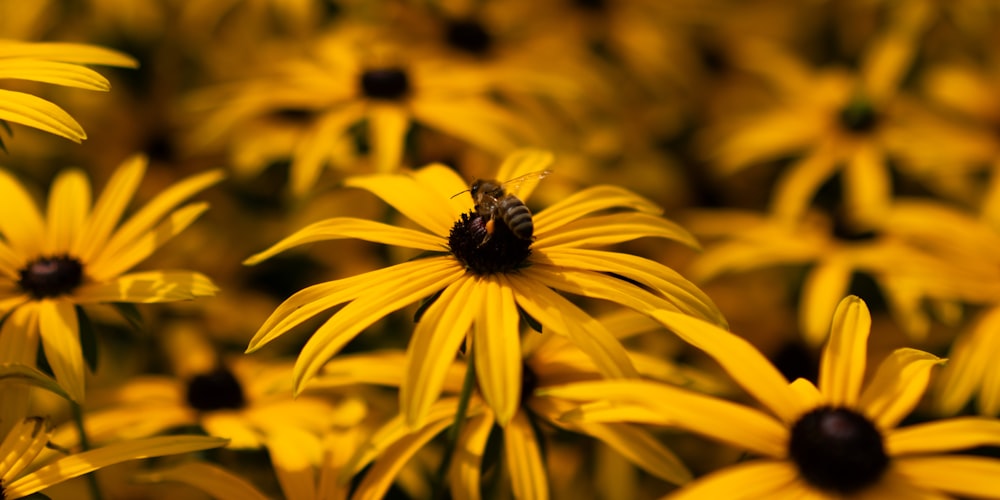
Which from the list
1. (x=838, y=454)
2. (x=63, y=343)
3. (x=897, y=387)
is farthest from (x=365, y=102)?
(x=838, y=454)

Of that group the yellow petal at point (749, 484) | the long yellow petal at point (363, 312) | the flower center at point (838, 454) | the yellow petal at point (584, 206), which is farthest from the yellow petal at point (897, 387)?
the long yellow petal at point (363, 312)

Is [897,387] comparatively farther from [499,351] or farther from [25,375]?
[25,375]

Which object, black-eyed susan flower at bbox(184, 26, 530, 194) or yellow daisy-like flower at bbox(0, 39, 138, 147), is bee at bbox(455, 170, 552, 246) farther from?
yellow daisy-like flower at bbox(0, 39, 138, 147)

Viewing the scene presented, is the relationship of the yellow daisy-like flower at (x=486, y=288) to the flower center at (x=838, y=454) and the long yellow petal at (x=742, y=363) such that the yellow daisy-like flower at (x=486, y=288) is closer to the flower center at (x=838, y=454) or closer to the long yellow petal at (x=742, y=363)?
the long yellow petal at (x=742, y=363)

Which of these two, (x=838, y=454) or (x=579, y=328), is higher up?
(x=579, y=328)

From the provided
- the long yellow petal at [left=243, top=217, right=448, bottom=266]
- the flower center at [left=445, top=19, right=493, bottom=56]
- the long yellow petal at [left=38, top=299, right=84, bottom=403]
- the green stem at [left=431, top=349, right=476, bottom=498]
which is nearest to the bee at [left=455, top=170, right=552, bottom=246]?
the long yellow petal at [left=243, top=217, right=448, bottom=266]

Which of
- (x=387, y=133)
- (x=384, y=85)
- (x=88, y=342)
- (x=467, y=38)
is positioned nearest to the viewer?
(x=88, y=342)

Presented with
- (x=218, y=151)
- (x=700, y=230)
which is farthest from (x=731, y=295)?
(x=218, y=151)
